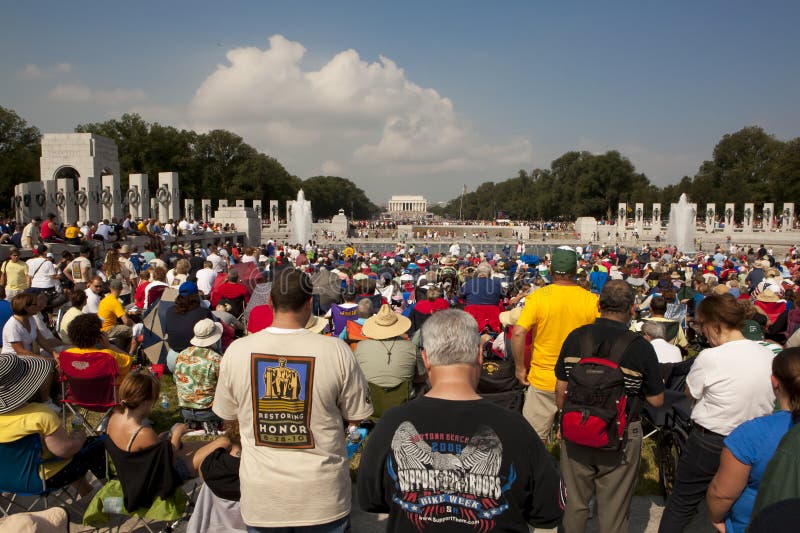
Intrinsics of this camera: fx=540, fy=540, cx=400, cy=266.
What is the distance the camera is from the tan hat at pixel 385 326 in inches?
199

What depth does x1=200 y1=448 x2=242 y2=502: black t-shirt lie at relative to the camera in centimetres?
303

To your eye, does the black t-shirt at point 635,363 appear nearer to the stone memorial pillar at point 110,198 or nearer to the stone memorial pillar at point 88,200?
the stone memorial pillar at point 88,200

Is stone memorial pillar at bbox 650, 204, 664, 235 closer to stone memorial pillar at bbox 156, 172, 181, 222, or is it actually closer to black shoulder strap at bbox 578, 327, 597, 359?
stone memorial pillar at bbox 156, 172, 181, 222

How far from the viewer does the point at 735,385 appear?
3.11 metres

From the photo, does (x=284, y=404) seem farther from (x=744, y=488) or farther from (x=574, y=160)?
(x=574, y=160)

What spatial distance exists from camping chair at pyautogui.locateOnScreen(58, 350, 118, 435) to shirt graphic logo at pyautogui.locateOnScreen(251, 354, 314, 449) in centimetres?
306

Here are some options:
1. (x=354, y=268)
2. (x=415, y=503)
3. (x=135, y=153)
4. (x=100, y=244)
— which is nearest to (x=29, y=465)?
(x=415, y=503)

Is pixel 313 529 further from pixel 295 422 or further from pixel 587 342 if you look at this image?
pixel 587 342

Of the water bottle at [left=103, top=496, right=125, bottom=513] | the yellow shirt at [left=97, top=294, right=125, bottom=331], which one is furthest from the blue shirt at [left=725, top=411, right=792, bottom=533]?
the yellow shirt at [left=97, top=294, right=125, bottom=331]

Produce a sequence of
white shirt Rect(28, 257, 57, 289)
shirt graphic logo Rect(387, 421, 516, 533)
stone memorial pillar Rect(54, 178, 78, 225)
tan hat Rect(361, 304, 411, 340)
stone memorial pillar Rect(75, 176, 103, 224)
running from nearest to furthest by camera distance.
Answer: shirt graphic logo Rect(387, 421, 516, 533)
tan hat Rect(361, 304, 411, 340)
white shirt Rect(28, 257, 57, 289)
stone memorial pillar Rect(54, 178, 78, 225)
stone memorial pillar Rect(75, 176, 103, 224)

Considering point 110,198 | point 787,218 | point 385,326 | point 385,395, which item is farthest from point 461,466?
point 787,218

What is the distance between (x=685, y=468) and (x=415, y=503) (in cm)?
220

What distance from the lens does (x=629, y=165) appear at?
79.8m

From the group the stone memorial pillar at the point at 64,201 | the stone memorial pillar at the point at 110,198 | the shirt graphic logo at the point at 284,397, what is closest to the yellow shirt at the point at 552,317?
the shirt graphic logo at the point at 284,397
